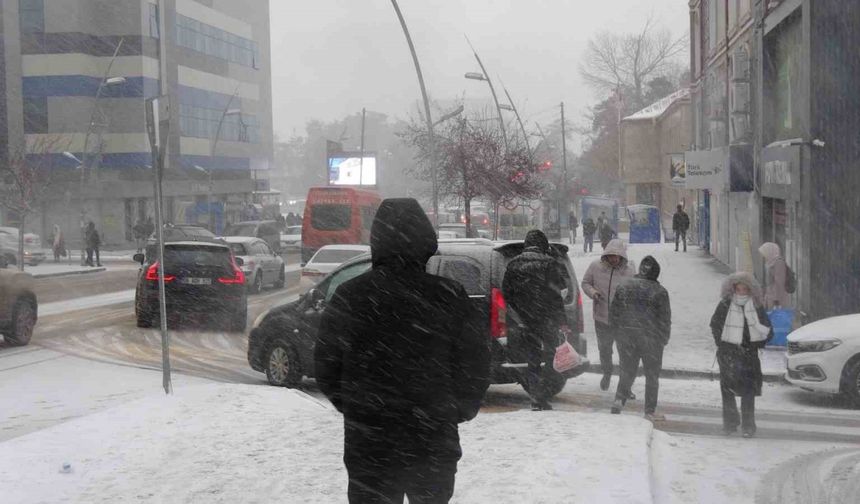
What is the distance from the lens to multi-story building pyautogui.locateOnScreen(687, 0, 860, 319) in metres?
17.8

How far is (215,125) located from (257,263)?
47187 mm

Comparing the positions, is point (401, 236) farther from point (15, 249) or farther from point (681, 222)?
point (15, 249)

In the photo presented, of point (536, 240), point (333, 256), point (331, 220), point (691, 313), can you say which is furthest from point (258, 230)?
point (536, 240)

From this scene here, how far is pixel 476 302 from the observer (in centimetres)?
1005

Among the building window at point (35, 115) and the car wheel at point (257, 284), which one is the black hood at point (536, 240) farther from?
the building window at point (35, 115)

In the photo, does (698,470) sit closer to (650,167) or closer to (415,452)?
(415,452)

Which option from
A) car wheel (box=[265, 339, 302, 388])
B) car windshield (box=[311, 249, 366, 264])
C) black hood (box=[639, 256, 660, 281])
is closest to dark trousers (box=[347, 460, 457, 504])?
black hood (box=[639, 256, 660, 281])

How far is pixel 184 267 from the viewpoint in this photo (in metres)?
18.4

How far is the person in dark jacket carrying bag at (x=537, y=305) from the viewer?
9727mm

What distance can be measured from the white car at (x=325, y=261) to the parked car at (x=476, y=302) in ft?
34.7

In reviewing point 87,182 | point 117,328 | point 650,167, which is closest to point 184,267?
point 117,328

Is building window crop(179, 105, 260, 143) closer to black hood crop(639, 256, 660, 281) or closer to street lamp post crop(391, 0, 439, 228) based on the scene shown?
street lamp post crop(391, 0, 439, 228)

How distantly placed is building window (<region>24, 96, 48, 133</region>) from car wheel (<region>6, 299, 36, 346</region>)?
161 ft

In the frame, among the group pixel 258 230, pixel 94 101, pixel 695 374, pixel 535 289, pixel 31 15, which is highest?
pixel 31 15
